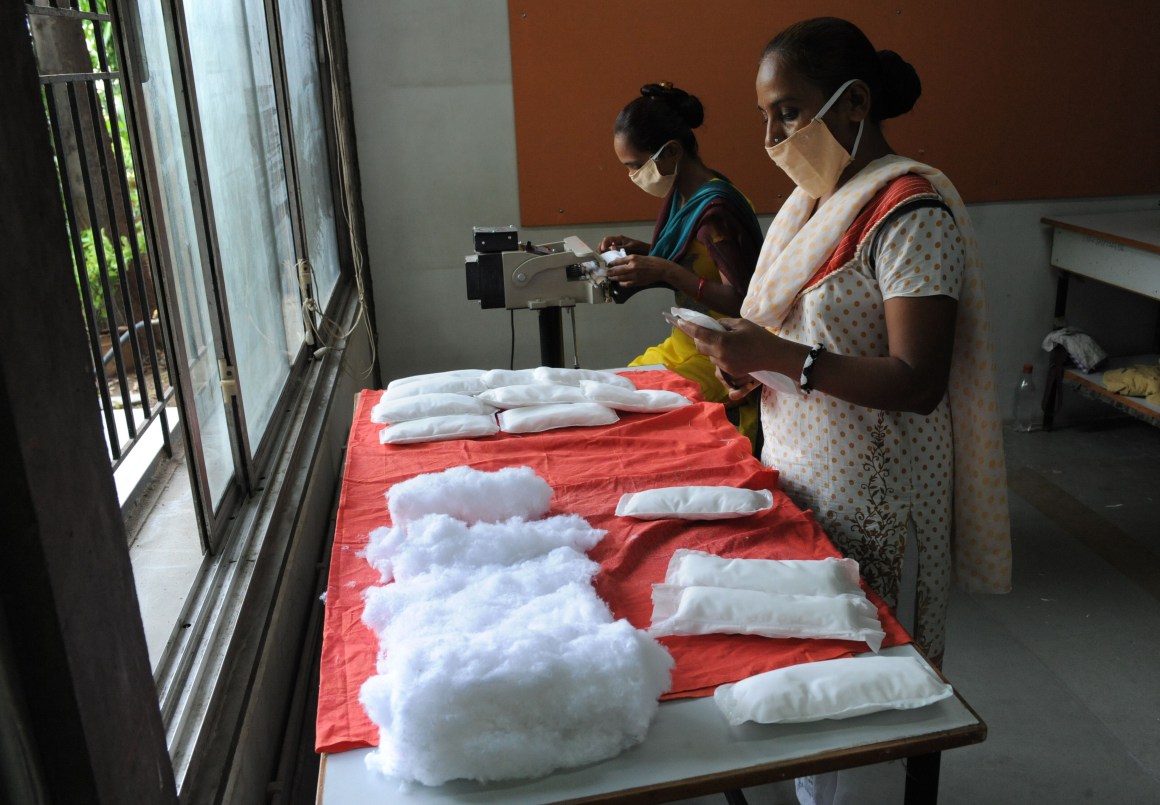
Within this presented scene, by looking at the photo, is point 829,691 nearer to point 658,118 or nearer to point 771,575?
point 771,575

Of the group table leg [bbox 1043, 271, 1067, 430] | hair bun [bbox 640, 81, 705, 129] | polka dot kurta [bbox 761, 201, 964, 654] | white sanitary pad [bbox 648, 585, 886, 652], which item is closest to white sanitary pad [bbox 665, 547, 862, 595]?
white sanitary pad [bbox 648, 585, 886, 652]

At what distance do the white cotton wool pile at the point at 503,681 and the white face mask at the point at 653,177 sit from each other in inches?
63.3

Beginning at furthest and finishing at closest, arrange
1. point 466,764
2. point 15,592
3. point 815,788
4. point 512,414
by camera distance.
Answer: point 512,414
point 815,788
point 466,764
point 15,592

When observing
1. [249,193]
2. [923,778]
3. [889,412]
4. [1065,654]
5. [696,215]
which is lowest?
[1065,654]

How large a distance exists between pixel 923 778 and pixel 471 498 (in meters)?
0.75

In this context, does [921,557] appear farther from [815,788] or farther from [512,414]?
[512,414]

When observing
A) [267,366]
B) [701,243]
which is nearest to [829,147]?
[701,243]

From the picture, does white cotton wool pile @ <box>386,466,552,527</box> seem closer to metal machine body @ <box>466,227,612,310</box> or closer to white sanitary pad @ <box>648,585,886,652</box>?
white sanitary pad @ <box>648,585,886,652</box>

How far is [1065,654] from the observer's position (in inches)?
99.4

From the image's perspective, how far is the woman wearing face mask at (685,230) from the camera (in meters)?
2.41

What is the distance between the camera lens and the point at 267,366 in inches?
87.7

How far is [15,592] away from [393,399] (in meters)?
1.41

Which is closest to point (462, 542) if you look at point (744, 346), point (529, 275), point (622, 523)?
point (622, 523)

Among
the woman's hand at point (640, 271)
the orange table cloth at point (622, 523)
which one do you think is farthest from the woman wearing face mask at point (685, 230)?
the orange table cloth at point (622, 523)
